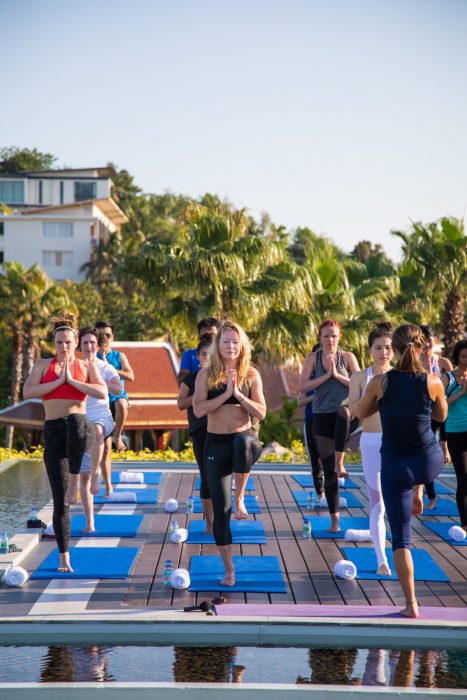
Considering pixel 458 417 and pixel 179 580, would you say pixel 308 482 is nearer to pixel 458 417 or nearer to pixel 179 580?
pixel 458 417

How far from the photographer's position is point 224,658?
202 inches

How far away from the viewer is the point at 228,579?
653cm

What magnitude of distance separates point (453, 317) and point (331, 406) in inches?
890

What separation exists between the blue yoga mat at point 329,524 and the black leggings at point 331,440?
235 mm

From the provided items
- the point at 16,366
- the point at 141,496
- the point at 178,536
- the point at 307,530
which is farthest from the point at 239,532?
the point at 16,366

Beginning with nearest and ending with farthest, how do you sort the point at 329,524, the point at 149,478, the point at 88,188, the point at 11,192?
the point at 329,524, the point at 149,478, the point at 88,188, the point at 11,192

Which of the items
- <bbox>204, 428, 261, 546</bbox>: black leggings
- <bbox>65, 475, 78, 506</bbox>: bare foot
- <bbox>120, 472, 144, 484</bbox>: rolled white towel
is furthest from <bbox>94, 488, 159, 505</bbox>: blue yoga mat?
<bbox>204, 428, 261, 546</bbox>: black leggings

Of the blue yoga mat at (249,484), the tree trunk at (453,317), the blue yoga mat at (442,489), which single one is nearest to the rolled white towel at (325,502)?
the blue yoga mat at (249,484)

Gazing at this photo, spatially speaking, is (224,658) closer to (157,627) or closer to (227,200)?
(157,627)

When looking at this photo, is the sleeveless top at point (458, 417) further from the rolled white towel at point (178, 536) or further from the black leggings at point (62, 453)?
the black leggings at point (62, 453)

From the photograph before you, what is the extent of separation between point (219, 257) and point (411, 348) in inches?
713

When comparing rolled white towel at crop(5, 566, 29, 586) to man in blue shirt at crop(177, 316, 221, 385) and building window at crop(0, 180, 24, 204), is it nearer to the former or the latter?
man in blue shirt at crop(177, 316, 221, 385)

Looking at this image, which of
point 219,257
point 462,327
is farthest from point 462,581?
point 462,327

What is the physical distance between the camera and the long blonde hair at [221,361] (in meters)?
6.45
